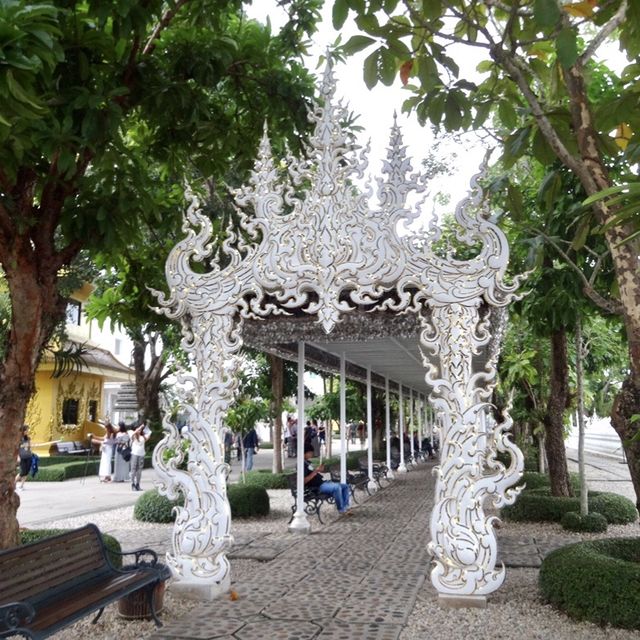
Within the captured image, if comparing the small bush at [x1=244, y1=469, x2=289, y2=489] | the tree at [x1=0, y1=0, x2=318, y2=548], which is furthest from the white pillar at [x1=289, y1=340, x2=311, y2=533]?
the small bush at [x1=244, y1=469, x2=289, y2=489]

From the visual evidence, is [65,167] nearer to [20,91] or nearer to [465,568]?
[20,91]

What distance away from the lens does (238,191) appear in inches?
265

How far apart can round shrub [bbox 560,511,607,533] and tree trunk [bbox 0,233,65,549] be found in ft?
24.6

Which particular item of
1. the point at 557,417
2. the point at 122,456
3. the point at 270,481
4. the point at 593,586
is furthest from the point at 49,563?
the point at 122,456

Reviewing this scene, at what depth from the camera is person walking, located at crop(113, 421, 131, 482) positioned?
20.5 meters

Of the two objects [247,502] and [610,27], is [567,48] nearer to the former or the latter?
[610,27]

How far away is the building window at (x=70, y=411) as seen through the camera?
2852cm

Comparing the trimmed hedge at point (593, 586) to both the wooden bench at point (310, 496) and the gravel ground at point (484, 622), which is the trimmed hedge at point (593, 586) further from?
the wooden bench at point (310, 496)

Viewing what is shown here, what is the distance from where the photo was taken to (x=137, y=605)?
5.71 m

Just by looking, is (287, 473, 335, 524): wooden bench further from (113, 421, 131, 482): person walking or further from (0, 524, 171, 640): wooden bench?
(113, 421, 131, 482): person walking

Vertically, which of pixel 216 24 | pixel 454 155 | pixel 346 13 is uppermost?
pixel 454 155

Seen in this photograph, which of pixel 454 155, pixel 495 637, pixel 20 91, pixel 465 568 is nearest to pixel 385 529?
pixel 465 568

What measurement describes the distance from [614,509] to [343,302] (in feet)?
23.7

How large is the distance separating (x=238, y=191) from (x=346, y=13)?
2490 millimetres
